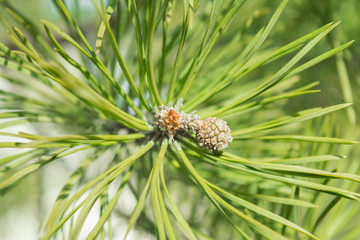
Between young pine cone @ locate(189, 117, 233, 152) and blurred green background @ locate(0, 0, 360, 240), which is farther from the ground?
blurred green background @ locate(0, 0, 360, 240)

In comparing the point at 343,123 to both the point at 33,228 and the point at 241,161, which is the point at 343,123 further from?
the point at 33,228

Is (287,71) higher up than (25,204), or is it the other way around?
(287,71)

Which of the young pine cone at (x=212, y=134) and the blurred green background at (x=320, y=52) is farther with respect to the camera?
the blurred green background at (x=320, y=52)

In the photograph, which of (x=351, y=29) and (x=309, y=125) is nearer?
(x=309, y=125)

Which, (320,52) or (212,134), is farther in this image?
(320,52)

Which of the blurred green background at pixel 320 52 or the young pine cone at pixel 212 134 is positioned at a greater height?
the blurred green background at pixel 320 52

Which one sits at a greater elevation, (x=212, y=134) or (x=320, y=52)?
(x=320, y=52)

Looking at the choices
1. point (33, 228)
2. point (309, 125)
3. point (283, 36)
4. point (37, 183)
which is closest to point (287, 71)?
point (309, 125)

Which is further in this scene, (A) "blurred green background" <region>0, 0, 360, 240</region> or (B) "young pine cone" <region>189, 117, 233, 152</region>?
(A) "blurred green background" <region>0, 0, 360, 240</region>
